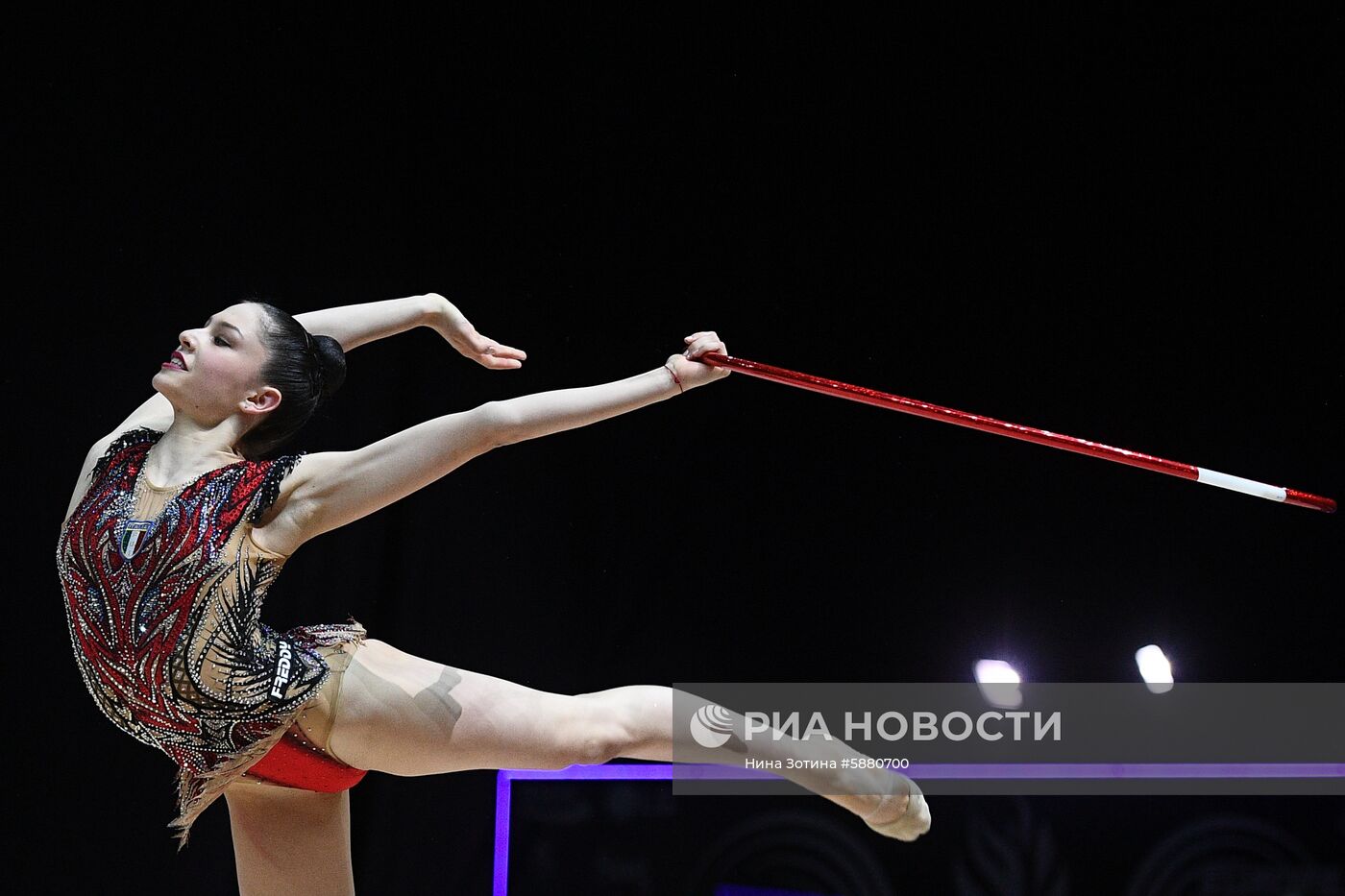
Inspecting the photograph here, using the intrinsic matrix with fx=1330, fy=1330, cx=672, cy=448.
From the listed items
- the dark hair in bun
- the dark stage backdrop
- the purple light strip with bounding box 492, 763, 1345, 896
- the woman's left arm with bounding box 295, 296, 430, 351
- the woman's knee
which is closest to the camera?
the woman's knee

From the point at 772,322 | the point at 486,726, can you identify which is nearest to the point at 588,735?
the point at 486,726

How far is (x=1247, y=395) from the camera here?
3078mm

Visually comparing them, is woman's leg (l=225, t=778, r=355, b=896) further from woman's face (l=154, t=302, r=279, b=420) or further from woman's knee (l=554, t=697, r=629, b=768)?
woman's face (l=154, t=302, r=279, b=420)

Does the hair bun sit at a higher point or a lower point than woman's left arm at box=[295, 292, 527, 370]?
lower

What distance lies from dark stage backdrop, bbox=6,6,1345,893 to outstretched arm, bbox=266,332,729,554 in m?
0.91

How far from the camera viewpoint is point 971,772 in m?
2.81

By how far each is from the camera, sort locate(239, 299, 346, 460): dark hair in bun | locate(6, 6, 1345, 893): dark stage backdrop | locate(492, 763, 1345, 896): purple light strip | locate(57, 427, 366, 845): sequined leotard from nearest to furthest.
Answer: locate(57, 427, 366, 845): sequined leotard
locate(239, 299, 346, 460): dark hair in bun
locate(6, 6, 1345, 893): dark stage backdrop
locate(492, 763, 1345, 896): purple light strip

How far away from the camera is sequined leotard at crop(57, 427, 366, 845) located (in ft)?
5.48

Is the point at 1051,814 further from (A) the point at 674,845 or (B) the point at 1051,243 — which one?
(B) the point at 1051,243

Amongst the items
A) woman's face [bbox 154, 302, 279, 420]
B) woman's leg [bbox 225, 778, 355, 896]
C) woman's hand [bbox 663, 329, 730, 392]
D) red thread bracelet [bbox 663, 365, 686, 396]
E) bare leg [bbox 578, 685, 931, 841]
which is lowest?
woman's leg [bbox 225, 778, 355, 896]

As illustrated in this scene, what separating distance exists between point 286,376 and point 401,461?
0.92 ft

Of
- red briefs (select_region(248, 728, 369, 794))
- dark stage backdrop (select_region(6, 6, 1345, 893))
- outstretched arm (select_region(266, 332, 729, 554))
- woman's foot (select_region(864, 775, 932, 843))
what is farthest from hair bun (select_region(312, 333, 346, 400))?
woman's foot (select_region(864, 775, 932, 843))

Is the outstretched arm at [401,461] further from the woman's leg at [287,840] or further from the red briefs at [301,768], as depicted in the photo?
the woman's leg at [287,840]
